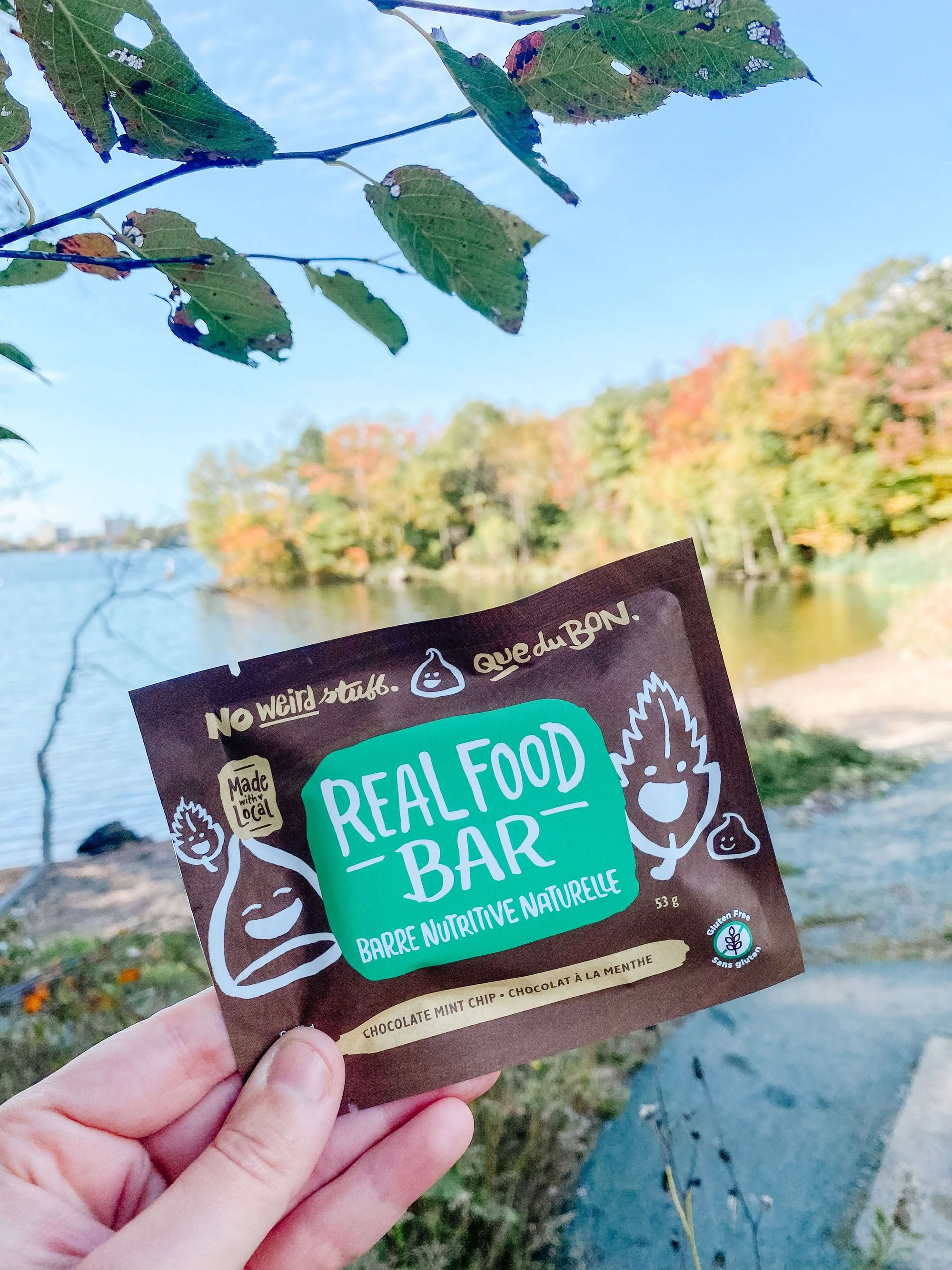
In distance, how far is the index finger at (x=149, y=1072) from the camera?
468 mm

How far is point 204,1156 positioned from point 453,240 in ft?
1.43

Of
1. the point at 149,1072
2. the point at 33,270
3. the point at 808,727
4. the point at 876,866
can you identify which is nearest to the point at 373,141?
the point at 33,270

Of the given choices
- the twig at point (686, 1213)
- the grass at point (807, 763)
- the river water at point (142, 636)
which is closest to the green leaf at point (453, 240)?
the twig at point (686, 1213)

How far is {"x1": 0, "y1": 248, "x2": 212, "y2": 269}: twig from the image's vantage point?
9.7 inches

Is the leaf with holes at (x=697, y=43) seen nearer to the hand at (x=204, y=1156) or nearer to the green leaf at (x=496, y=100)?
the green leaf at (x=496, y=100)

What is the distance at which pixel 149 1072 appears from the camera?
0.48 meters

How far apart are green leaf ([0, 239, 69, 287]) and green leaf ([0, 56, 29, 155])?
0.04 metres

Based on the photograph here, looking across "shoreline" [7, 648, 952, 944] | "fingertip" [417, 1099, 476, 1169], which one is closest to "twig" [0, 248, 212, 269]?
"fingertip" [417, 1099, 476, 1169]

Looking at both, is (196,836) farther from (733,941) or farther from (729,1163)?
(729,1163)

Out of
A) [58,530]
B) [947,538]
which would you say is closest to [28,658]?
[58,530]

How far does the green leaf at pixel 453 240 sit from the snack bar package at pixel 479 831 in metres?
0.23

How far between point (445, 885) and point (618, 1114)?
34.3 inches

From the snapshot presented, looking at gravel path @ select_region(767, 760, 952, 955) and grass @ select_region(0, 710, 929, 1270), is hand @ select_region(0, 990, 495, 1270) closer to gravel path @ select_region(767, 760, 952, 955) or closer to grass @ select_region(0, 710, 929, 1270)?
grass @ select_region(0, 710, 929, 1270)

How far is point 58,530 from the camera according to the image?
4.69ft
